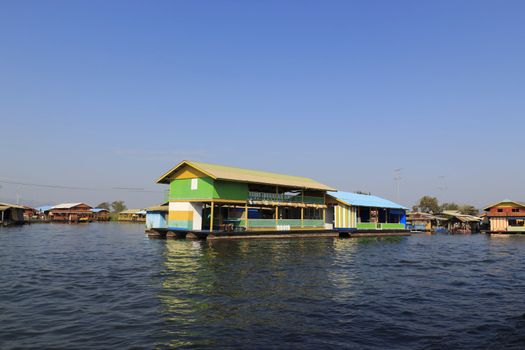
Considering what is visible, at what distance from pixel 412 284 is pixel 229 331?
10787 mm

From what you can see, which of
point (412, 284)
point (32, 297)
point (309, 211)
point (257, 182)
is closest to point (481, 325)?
point (412, 284)

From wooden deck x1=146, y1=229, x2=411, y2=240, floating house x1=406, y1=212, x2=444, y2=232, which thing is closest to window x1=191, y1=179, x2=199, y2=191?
wooden deck x1=146, y1=229, x2=411, y2=240

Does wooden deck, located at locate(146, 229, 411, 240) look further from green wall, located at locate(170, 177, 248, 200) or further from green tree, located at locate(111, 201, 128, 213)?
green tree, located at locate(111, 201, 128, 213)

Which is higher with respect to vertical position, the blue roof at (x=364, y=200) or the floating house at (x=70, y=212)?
the blue roof at (x=364, y=200)

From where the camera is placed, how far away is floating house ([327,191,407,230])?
52.8m

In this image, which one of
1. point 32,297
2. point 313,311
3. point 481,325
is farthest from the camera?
point 32,297

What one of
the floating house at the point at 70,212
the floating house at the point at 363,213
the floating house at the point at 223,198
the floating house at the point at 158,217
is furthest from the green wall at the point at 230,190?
the floating house at the point at 70,212

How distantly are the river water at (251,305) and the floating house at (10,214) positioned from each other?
56.7 meters

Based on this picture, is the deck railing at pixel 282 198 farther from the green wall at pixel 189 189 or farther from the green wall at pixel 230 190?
the green wall at pixel 189 189

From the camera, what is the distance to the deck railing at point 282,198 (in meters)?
43.3

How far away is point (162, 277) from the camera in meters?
16.7

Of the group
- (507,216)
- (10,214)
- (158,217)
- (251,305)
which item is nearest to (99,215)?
(10,214)

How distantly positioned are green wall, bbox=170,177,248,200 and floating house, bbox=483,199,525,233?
55364 mm

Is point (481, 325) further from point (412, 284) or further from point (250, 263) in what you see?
point (250, 263)
